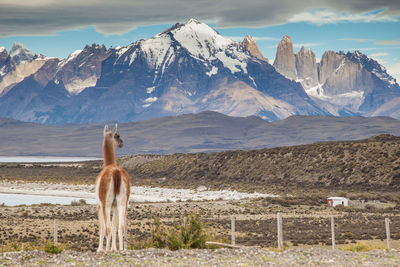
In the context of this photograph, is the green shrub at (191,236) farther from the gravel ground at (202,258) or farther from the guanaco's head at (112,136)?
the guanaco's head at (112,136)

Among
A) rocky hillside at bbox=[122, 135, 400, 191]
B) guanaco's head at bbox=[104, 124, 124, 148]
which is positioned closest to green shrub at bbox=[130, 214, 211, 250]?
guanaco's head at bbox=[104, 124, 124, 148]

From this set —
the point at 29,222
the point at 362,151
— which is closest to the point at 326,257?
the point at 29,222

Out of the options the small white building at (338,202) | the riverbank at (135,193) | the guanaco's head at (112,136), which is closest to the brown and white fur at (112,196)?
the guanaco's head at (112,136)

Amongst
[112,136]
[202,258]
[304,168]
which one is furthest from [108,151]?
[304,168]

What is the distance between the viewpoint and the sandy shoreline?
77.7 meters

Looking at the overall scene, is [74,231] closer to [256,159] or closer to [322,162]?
[322,162]

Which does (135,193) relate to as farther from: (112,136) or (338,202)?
(112,136)

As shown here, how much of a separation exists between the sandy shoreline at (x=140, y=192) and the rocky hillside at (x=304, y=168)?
8824 millimetres

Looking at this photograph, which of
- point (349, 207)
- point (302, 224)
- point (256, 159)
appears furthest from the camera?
point (256, 159)

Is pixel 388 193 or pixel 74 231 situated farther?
pixel 388 193

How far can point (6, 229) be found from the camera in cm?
4197

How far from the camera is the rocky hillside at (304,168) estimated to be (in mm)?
86688

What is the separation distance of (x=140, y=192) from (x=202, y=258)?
233 ft

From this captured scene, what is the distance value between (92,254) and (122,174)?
2614 mm
